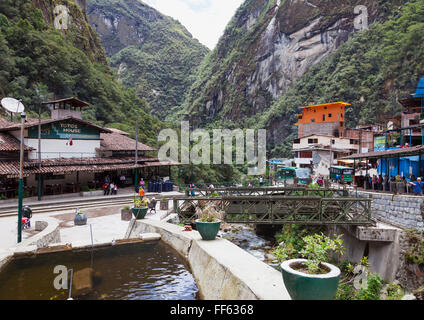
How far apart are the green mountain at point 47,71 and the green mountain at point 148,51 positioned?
6054cm

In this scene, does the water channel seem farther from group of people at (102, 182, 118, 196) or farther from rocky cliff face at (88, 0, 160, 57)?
rocky cliff face at (88, 0, 160, 57)

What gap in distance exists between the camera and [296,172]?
135 ft

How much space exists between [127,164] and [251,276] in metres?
24.2

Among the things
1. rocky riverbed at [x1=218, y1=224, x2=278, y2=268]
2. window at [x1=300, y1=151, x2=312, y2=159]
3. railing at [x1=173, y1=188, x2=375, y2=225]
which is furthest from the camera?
window at [x1=300, y1=151, x2=312, y2=159]

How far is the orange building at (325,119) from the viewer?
182 ft

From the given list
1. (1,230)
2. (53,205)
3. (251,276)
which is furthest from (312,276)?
(53,205)

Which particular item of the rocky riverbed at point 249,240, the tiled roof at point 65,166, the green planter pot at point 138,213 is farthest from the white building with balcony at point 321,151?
the green planter pot at point 138,213

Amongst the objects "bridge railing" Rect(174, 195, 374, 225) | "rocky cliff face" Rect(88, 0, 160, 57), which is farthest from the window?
"rocky cliff face" Rect(88, 0, 160, 57)

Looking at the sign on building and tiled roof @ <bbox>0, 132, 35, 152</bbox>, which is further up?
the sign on building

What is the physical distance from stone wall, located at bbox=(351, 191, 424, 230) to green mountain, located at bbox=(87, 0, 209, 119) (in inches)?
4003

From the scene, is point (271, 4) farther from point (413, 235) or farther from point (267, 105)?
point (413, 235)

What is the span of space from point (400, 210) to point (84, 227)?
16902 mm

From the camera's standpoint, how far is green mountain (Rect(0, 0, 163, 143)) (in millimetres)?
38406

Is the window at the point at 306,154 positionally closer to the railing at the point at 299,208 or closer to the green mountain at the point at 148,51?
the railing at the point at 299,208
